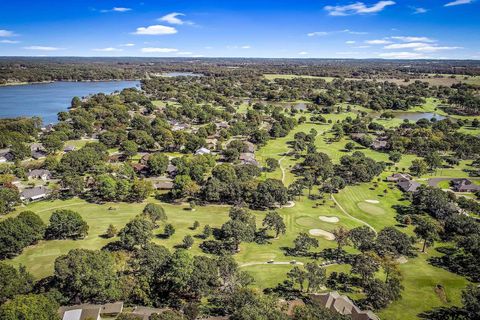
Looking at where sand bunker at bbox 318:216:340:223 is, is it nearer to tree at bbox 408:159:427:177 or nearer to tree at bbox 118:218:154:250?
tree at bbox 118:218:154:250

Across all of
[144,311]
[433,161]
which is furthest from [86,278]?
[433,161]

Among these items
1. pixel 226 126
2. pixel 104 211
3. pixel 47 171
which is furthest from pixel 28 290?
pixel 226 126

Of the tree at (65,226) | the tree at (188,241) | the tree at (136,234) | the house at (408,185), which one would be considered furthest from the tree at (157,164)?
the house at (408,185)

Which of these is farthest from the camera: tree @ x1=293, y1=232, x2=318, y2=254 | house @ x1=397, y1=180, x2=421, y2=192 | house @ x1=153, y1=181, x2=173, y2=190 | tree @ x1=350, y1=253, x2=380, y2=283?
house @ x1=397, y1=180, x2=421, y2=192

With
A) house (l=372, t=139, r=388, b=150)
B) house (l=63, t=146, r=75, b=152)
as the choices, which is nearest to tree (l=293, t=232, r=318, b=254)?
house (l=372, t=139, r=388, b=150)

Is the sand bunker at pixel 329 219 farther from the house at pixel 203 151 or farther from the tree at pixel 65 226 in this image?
the house at pixel 203 151

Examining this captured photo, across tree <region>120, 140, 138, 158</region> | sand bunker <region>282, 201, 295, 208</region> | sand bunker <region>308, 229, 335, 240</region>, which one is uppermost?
tree <region>120, 140, 138, 158</region>

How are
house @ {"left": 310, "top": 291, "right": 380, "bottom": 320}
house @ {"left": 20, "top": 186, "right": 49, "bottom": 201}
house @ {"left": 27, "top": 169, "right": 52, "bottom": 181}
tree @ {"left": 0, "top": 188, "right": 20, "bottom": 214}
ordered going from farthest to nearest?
house @ {"left": 27, "top": 169, "right": 52, "bottom": 181}, house @ {"left": 20, "top": 186, "right": 49, "bottom": 201}, tree @ {"left": 0, "top": 188, "right": 20, "bottom": 214}, house @ {"left": 310, "top": 291, "right": 380, "bottom": 320}

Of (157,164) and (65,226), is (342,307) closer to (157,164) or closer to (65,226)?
(65,226)
